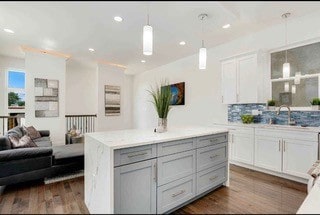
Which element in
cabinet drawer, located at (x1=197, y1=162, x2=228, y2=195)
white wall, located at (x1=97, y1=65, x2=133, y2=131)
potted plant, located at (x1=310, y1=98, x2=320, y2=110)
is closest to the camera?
cabinet drawer, located at (x1=197, y1=162, x2=228, y2=195)

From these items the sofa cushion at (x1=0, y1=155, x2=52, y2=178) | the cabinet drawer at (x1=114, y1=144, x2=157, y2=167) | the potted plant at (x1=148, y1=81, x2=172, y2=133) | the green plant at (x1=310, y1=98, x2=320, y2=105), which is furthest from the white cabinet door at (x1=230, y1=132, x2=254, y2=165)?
the sofa cushion at (x1=0, y1=155, x2=52, y2=178)

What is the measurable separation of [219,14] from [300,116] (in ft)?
6.95

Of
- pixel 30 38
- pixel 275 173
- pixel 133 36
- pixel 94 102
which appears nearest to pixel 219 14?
pixel 133 36

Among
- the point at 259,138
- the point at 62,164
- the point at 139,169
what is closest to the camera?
the point at 139,169

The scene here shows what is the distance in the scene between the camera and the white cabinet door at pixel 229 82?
355 cm

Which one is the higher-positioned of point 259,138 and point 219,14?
point 219,14

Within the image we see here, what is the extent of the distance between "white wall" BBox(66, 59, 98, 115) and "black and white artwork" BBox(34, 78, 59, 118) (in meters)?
1.31

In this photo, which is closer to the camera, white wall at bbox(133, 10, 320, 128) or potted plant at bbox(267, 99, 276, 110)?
white wall at bbox(133, 10, 320, 128)

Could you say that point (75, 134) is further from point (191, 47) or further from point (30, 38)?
point (191, 47)

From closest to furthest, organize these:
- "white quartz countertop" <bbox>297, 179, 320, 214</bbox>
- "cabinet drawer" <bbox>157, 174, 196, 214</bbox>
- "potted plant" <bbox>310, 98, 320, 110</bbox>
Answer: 1. "white quartz countertop" <bbox>297, 179, 320, 214</bbox>
2. "cabinet drawer" <bbox>157, 174, 196, 214</bbox>
3. "potted plant" <bbox>310, 98, 320, 110</bbox>

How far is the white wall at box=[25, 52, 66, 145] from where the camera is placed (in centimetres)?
421

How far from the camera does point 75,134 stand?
14.3 feet

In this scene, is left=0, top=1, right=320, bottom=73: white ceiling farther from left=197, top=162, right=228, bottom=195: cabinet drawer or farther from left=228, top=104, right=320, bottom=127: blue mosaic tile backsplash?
left=197, top=162, right=228, bottom=195: cabinet drawer

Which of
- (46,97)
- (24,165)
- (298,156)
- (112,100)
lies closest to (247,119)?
(298,156)
